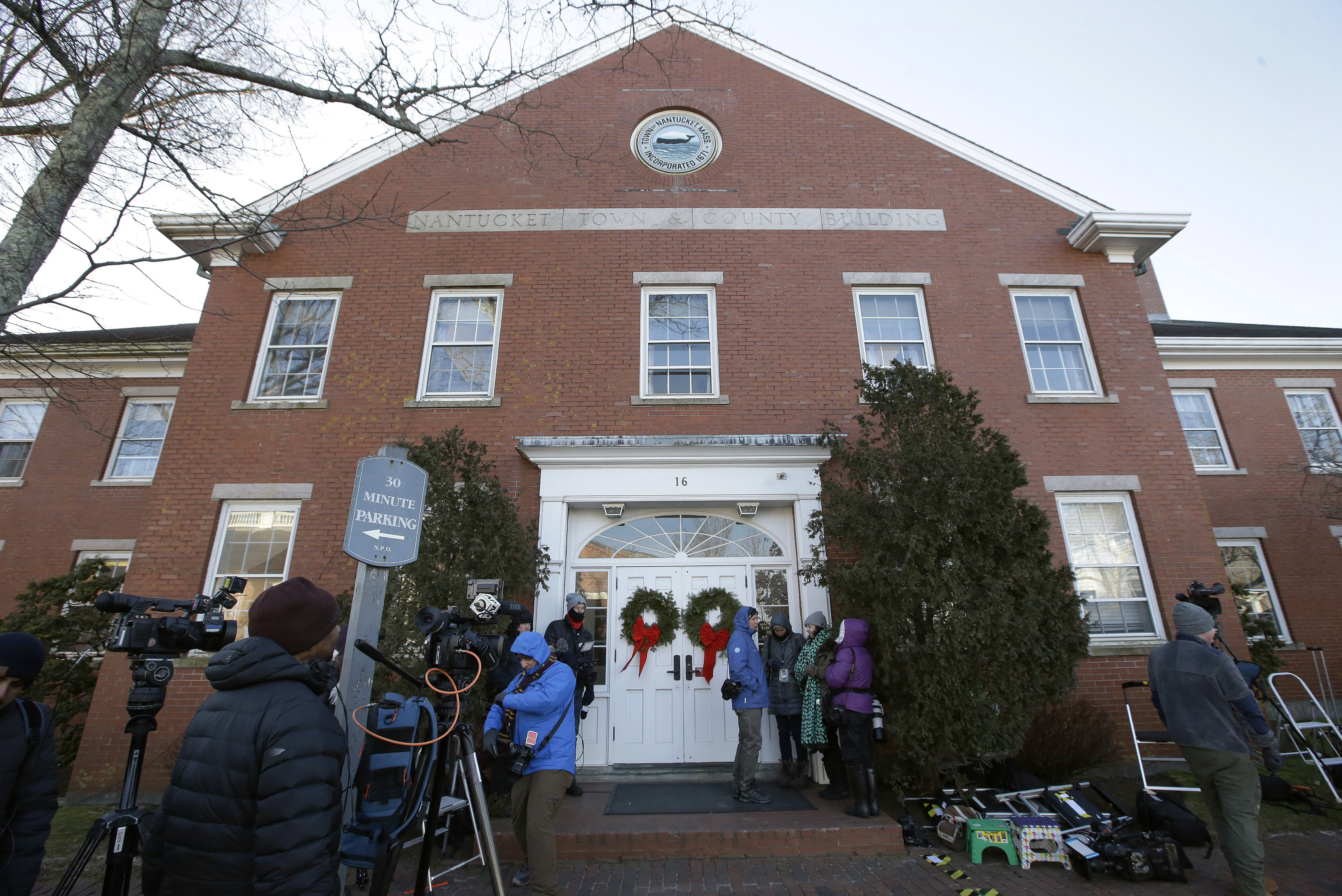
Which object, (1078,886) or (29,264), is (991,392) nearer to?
(1078,886)

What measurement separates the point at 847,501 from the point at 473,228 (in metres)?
7.49

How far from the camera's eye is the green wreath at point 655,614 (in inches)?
328

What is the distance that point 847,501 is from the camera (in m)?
7.35

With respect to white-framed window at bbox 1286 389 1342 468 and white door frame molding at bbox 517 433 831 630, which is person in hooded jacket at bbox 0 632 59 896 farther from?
white-framed window at bbox 1286 389 1342 468

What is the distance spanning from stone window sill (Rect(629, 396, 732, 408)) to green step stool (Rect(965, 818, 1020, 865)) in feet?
19.0

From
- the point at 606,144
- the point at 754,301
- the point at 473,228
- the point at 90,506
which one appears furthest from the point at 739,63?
the point at 90,506

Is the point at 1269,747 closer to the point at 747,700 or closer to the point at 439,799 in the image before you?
the point at 747,700

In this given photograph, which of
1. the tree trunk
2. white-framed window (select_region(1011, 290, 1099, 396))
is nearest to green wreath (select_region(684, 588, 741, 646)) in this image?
white-framed window (select_region(1011, 290, 1099, 396))

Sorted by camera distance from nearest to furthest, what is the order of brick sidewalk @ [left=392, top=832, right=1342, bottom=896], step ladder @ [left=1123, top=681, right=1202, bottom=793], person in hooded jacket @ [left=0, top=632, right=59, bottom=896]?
person in hooded jacket @ [left=0, top=632, right=59, bottom=896], brick sidewalk @ [left=392, top=832, right=1342, bottom=896], step ladder @ [left=1123, top=681, right=1202, bottom=793]

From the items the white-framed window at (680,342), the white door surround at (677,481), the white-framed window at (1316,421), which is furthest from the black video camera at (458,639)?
the white-framed window at (1316,421)

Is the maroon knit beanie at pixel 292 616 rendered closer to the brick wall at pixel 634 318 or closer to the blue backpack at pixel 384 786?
the blue backpack at pixel 384 786

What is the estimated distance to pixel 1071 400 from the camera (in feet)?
31.4

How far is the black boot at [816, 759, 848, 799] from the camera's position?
6867 mm

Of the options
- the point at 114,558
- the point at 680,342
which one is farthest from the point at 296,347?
the point at 114,558
